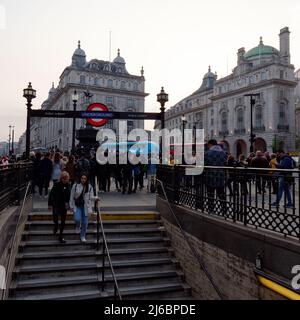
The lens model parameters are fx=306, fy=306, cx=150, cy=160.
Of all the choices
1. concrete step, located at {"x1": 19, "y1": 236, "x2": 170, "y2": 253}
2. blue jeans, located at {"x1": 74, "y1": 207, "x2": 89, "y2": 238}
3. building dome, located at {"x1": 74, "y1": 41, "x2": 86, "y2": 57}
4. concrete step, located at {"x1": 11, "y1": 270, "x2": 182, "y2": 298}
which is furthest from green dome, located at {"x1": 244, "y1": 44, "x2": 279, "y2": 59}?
concrete step, located at {"x1": 11, "y1": 270, "x2": 182, "y2": 298}

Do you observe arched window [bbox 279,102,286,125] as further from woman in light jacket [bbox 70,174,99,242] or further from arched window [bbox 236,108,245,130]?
woman in light jacket [bbox 70,174,99,242]

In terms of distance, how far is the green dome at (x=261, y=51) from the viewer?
6794cm

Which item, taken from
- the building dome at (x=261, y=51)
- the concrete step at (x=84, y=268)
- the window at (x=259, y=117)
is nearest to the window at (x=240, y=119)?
the window at (x=259, y=117)

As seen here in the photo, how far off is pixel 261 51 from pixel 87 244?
70.8m

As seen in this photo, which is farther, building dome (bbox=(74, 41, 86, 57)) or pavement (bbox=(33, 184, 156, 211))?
building dome (bbox=(74, 41, 86, 57))

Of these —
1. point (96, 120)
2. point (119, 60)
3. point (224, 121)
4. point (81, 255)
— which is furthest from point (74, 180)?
point (119, 60)

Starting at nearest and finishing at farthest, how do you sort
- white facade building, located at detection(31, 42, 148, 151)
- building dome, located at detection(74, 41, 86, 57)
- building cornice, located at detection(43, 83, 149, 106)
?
building cornice, located at detection(43, 83, 149, 106) → white facade building, located at detection(31, 42, 148, 151) → building dome, located at detection(74, 41, 86, 57)

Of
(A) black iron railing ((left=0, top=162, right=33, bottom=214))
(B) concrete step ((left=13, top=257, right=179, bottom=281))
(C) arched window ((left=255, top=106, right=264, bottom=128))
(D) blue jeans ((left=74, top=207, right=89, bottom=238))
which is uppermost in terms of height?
(C) arched window ((left=255, top=106, right=264, bottom=128))

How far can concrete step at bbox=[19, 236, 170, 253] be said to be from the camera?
8312mm

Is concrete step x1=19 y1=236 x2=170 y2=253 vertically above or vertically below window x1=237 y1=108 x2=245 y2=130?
below

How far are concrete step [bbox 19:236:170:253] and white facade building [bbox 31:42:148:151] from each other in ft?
221

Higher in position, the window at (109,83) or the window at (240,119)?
the window at (109,83)

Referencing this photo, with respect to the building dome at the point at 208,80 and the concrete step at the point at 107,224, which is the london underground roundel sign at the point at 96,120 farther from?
the building dome at the point at 208,80

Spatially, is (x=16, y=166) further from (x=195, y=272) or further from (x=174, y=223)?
(x=195, y=272)
